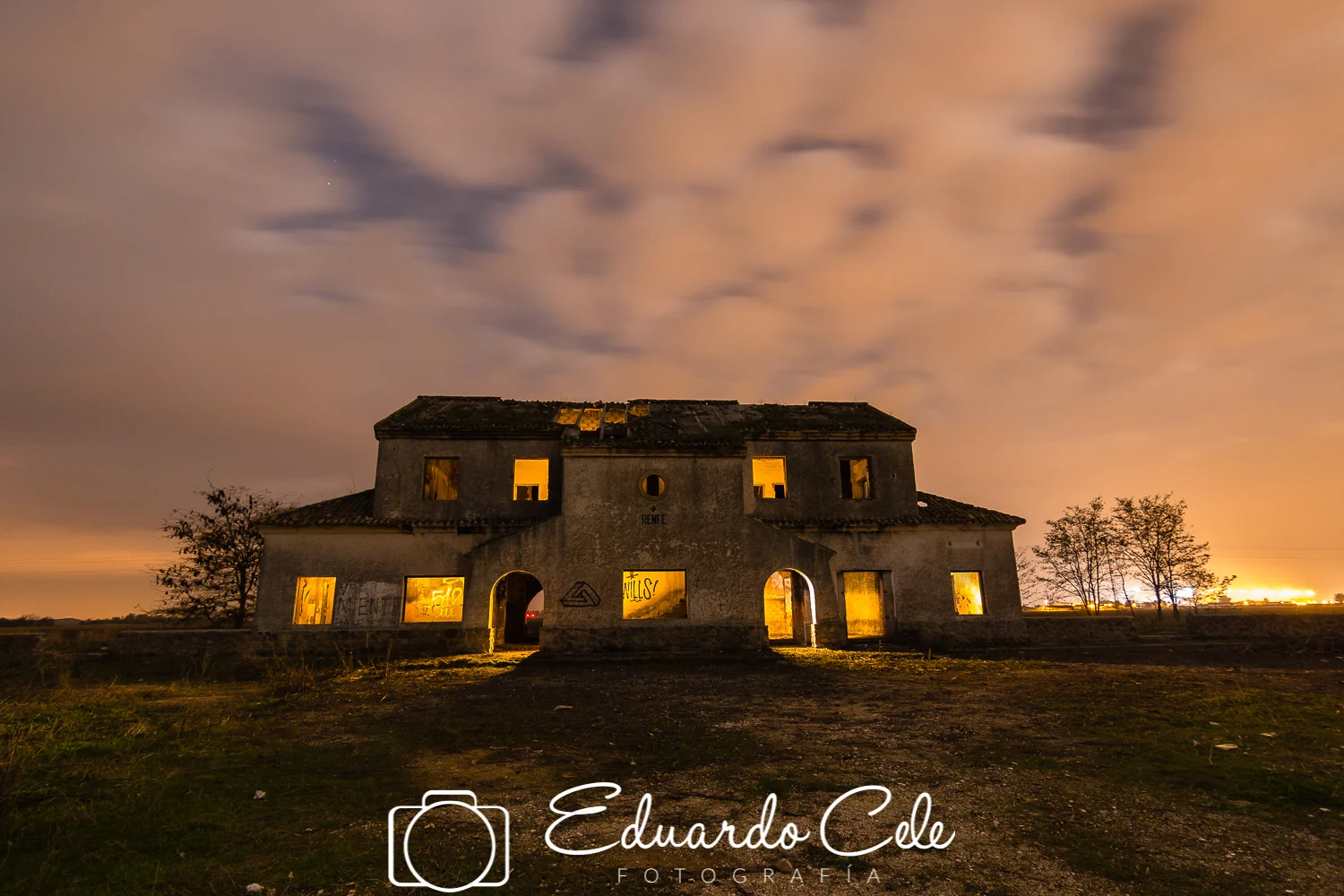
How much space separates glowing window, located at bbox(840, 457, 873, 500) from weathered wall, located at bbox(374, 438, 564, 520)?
10961 millimetres

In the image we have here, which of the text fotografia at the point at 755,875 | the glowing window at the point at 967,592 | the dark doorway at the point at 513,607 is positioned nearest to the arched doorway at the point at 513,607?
the dark doorway at the point at 513,607

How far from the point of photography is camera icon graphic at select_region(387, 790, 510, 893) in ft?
14.9

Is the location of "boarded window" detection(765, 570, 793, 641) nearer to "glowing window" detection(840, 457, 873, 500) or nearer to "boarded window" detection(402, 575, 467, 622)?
"glowing window" detection(840, 457, 873, 500)

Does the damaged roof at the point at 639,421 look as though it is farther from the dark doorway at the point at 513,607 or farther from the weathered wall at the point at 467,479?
the dark doorway at the point at 513,607

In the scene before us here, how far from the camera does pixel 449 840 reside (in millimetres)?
5141

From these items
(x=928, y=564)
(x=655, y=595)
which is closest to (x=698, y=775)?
(x=655, y=595)

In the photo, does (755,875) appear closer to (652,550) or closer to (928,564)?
(652,550)

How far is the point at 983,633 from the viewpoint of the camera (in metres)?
21.4

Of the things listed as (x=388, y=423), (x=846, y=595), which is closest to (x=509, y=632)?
(x=388, y=423)

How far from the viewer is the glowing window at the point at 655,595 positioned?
2122cm

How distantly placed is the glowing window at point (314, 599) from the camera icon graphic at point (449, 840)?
16.3 meters

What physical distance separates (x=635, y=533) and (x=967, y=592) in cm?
1418

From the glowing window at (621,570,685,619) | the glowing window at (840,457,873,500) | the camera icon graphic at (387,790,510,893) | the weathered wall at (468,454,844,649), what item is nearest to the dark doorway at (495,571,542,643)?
the glowing window at (621,570,685,619)

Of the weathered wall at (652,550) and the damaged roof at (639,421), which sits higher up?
the damaged roof at (639,421)
